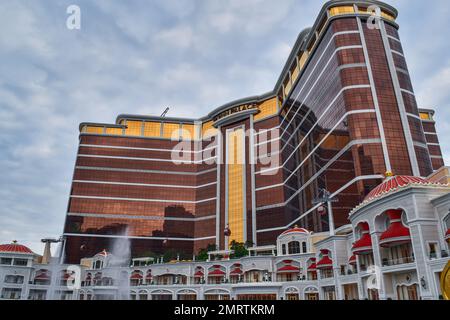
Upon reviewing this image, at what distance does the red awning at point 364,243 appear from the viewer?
37.4 m

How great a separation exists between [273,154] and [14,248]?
257 feet

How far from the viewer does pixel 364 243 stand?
124ft

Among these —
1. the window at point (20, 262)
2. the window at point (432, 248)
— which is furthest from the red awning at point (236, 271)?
the window at point (20, 262)

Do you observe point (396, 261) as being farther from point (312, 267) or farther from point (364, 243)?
point (312, 267)

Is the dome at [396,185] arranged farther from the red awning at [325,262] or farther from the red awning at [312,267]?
the red awning at [312,267]

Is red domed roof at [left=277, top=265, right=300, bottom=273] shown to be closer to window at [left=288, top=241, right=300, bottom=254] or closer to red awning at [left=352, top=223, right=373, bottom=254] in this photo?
window at [left=288, top=241, right=300, bottom=254]

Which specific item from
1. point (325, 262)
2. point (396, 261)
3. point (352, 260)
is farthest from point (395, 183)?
point (325, 262)

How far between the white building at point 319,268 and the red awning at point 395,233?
0.09 m

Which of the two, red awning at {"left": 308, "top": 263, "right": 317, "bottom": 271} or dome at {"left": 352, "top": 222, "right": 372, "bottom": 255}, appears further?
red awning at {"left": 308, "top": 263, "right": 317, "bottom": 271}

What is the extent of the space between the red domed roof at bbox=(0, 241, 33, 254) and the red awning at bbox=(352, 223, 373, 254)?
81.7 metres

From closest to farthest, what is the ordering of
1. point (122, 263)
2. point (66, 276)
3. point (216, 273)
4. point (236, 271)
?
point (236, 271)
point (216, 273)
point (66, 276)
point (122, 263)

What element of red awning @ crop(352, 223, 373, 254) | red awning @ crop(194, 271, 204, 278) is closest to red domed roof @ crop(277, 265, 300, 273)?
red awning @ crop(194, 271, 204, 278)

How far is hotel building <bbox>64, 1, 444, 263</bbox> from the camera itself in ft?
235
